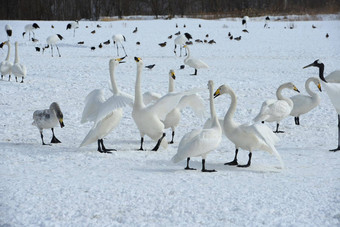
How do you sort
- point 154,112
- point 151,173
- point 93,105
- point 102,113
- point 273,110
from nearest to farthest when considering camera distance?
point 151,173, point 102,113, point 154,112, point 93,105, point 273,110

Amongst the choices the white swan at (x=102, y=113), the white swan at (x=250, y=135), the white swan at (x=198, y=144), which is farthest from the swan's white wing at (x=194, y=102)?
the white swan at (x=198, y=144)

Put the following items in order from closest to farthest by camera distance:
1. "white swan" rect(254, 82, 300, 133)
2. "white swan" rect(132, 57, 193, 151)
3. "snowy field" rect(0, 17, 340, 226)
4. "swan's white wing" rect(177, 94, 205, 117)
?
"snowy field" rect(0, 17, 340, 226), "white swan" rect(132, 57, 193, 151), "swan's white wing" rect(177, 94, 205, 117), "white swan" rect(254, 82, 300, 133)

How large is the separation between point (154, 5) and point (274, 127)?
3560 centimetres

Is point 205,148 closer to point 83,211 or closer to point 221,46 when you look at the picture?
point 83,211

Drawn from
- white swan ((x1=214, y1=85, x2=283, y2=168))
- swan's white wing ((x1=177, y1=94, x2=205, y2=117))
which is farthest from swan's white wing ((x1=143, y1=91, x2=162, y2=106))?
white swan ((x1=214, y1=85, x2=283, y2=168))

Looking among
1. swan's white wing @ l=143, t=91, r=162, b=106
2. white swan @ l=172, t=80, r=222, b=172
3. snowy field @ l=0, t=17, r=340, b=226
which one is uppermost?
swan's white wing @ l=143, t=91, r=162, b=106

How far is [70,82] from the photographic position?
11414 mm

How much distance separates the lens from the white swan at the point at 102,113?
18.6 feet

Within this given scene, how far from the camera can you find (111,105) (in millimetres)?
5676

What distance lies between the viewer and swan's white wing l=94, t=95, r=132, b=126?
18.4 feet

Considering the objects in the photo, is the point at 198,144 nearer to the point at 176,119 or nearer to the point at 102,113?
the point at 102,113

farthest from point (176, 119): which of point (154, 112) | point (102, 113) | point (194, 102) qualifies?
point (102, 113)

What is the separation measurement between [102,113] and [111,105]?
0.47 ft

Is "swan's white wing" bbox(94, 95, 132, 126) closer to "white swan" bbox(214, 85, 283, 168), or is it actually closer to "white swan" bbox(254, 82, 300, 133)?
"white swan" bbox(214, 85, 283, 168)
